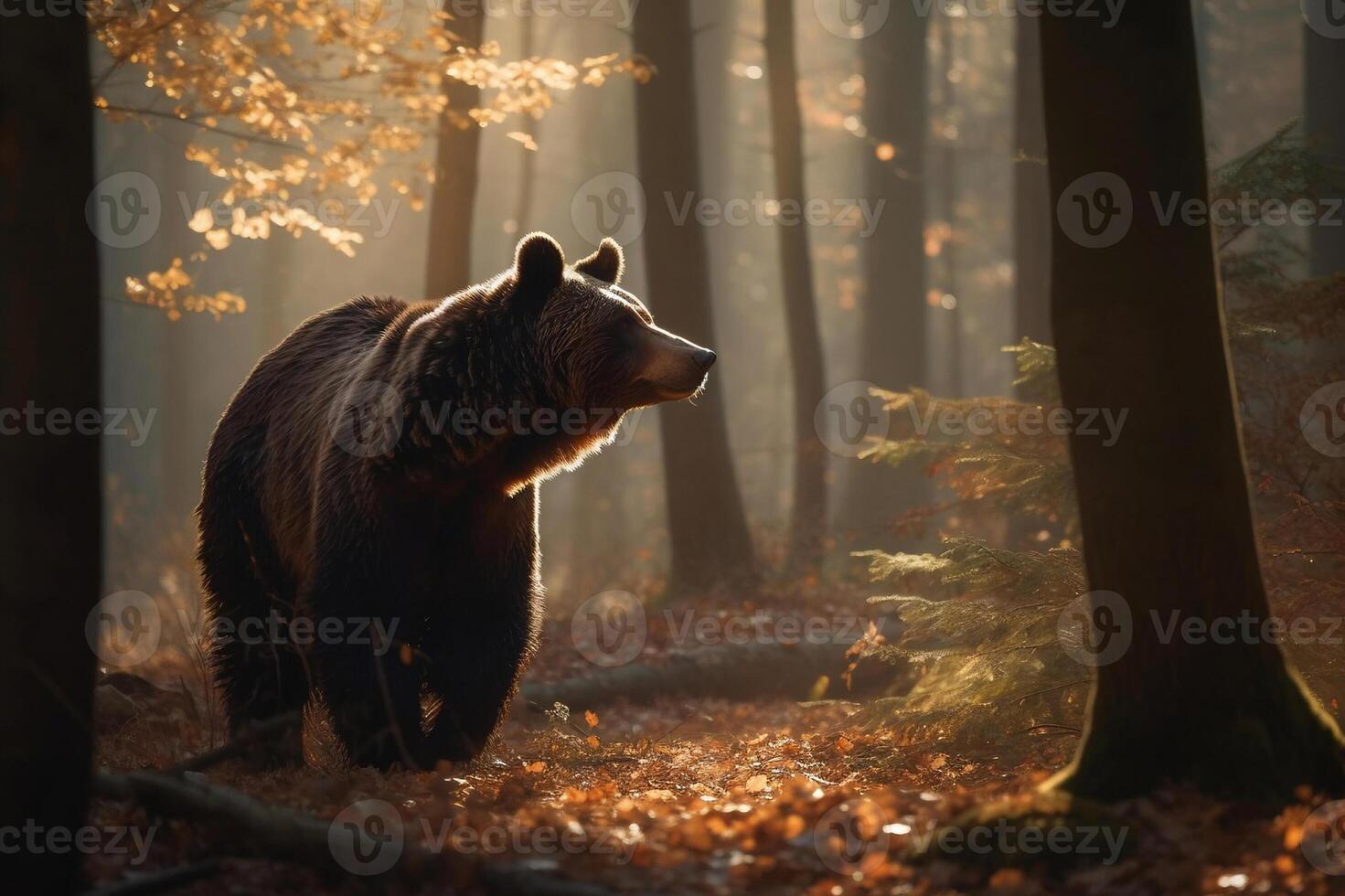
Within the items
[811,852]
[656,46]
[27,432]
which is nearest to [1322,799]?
[811,852]

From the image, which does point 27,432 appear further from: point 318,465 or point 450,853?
point 318,465

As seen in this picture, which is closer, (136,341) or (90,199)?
(90,199)

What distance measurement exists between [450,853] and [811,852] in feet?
4.64

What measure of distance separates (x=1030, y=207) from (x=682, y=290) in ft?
20.4

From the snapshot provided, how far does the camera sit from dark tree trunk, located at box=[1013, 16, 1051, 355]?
1650 centimetres

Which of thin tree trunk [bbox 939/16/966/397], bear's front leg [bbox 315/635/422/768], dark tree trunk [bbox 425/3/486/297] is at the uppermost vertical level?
thin tree trunk [bbox 939/16/966/397]

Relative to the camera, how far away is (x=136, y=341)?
38.8m

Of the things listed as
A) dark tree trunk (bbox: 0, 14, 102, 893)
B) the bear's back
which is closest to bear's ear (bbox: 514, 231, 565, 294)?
the bear's back

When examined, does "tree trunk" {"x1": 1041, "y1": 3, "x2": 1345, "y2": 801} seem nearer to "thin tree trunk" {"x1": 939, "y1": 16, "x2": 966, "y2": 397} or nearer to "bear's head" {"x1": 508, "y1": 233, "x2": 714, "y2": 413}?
"bear's head" {"x1": 508, "y1": 233, "x2": 714, "y2": 413}

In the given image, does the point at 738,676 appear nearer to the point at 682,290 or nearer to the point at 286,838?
the point at 682,290

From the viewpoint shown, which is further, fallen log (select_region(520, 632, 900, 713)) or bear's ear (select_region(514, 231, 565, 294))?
fallen log (select_region(520, 632, 900, 713))

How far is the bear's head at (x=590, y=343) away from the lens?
21.5 ft

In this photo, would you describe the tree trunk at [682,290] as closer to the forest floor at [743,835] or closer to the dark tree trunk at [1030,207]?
the dark tree trunk at [1030,207]

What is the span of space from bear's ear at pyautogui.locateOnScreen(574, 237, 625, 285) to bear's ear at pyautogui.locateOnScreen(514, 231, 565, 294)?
2.41ft
